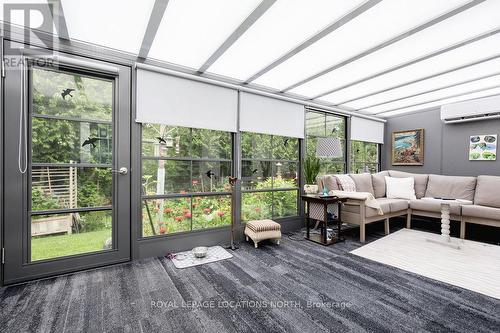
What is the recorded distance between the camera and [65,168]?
243 cm

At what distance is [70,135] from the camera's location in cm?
246

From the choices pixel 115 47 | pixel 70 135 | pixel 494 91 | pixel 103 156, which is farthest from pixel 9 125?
pixel 494 91

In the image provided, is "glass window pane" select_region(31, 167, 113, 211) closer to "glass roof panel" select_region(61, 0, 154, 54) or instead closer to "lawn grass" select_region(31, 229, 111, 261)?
"lawn grass" select_region(31, 229, 111, 261)

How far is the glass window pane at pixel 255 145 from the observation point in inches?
143

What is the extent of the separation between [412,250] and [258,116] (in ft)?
9.60

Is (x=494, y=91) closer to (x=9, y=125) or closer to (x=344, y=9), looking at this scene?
(x=344, y=9)

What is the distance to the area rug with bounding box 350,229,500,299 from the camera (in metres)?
2.30

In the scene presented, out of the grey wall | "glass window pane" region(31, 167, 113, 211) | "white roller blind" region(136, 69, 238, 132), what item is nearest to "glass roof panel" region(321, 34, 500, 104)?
"white roller blind" region(136, 69, 238, 132)

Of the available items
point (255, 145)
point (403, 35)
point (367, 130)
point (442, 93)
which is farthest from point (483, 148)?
point (255, 145)

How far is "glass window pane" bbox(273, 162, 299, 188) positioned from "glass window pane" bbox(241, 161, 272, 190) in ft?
0.45

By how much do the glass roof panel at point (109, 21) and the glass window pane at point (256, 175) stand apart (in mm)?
2136

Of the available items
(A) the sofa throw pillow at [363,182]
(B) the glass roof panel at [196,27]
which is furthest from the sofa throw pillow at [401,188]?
(B) the glass roof panel at [196,27]

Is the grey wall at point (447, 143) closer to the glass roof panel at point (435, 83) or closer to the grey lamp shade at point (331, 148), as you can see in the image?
the glass roof panel at point (435, 83)

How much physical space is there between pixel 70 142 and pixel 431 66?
429 cm
